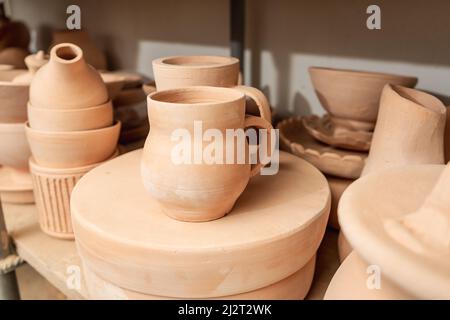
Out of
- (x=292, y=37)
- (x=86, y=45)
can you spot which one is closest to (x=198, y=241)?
(x=292, y=37)

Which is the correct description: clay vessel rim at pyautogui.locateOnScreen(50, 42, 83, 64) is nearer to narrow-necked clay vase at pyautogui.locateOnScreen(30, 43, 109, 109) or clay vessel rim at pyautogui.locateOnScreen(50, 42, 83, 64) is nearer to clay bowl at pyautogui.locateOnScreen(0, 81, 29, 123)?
narrow-necked clay vase at pyautogui.locateOnScreen(30, 43, 109, 109)

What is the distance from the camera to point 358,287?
0.34m

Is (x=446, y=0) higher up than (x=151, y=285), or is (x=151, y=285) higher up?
(x=446, y=0)

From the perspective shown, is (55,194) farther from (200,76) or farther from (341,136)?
(341,136)

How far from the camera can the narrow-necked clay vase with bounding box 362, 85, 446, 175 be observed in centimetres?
52

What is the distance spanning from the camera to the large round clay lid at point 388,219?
26 cm

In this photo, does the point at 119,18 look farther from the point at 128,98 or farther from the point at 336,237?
the point at 336,237

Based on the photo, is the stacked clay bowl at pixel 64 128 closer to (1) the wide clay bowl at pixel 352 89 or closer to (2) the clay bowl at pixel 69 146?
(2) the clay bowl at pixel 69 146

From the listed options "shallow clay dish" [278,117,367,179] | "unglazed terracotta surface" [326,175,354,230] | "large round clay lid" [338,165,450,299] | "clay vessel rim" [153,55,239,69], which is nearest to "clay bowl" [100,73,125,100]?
"clay vessel rim" [153,55,239,69]

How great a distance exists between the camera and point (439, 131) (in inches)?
20.9

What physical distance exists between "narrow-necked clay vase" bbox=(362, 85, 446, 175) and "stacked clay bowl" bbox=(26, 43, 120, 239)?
0.44m

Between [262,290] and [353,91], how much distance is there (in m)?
0.37

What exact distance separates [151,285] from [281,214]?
6.9 inches
